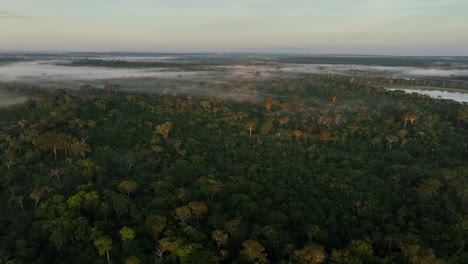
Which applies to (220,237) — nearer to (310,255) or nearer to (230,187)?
(310,255)

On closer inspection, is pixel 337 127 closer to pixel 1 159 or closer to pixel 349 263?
pixel 349 263

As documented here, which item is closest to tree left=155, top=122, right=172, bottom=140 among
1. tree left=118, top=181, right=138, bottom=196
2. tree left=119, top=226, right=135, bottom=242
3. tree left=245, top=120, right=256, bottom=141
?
tree left=245, top=120, right=256, bottom=141

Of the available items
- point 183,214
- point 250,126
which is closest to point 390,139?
point 250,126

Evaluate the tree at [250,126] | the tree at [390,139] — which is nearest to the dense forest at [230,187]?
the tree at [250,126]

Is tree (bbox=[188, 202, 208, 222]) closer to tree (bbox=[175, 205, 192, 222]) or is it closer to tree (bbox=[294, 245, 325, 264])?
tree (bbox=[175, 205, 192, 222])

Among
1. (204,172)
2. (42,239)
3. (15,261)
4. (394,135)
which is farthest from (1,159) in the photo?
(394,135)

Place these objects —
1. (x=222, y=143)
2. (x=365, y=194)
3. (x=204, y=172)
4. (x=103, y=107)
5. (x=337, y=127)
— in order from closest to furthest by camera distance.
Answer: (x=365, y=194) → (x=204, y=172) → (x=222, y=143) → (x=337, y=127) → (x=103, y=107)
